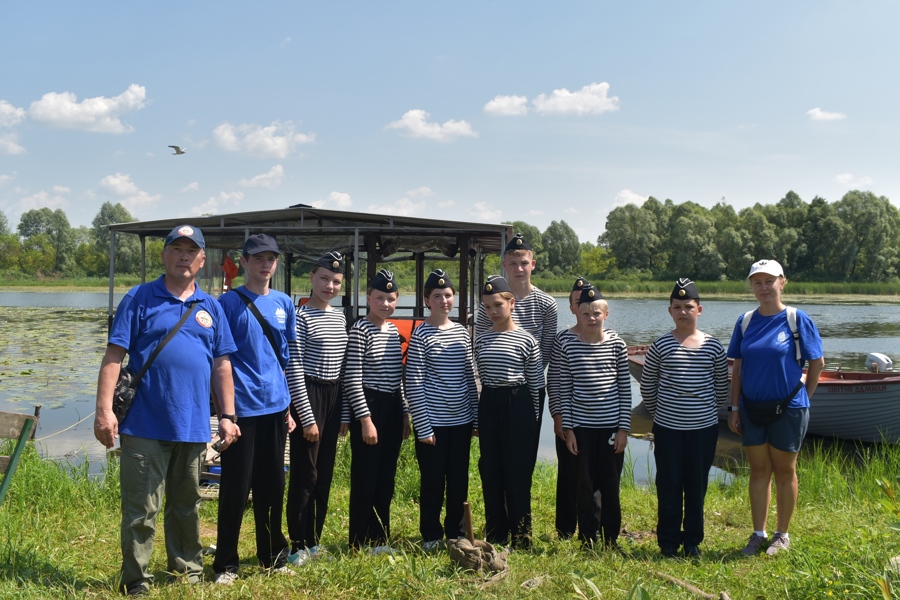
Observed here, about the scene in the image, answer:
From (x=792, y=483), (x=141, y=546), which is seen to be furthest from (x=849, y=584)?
(x=141, y=546)

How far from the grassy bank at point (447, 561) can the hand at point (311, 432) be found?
60 cm

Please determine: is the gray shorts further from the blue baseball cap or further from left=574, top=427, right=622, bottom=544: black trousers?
the blue baseball cap

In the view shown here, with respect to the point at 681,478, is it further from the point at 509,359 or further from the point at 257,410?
the point at 257,410

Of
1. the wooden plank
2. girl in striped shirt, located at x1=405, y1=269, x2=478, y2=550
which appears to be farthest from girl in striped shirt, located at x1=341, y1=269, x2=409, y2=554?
the wooden plank

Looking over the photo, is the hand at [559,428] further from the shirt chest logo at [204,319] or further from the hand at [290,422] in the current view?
the shirt chest logo at [204,319]

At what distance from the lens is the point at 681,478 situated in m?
3.96

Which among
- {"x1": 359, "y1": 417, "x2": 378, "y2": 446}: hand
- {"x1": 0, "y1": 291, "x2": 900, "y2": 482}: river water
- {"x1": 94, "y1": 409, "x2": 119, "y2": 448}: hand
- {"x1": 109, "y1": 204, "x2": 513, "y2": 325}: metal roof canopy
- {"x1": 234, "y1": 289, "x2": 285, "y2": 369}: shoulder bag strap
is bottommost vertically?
{"x1": 0, "y1": 291, "x2": 900, "y2": 482}: river water

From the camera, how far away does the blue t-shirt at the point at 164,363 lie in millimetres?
3123

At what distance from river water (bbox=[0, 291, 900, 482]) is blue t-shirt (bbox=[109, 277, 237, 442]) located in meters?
3.80

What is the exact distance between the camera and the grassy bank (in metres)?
3.19

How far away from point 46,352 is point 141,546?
17421 mm

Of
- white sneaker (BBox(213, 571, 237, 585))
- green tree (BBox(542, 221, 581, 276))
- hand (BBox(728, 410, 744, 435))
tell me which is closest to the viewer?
white sneaker (BBox(213, 571, 237, 585))

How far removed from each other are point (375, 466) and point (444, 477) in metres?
0.42

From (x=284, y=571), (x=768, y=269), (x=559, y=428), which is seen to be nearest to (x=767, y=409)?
(x=768, y=269)
